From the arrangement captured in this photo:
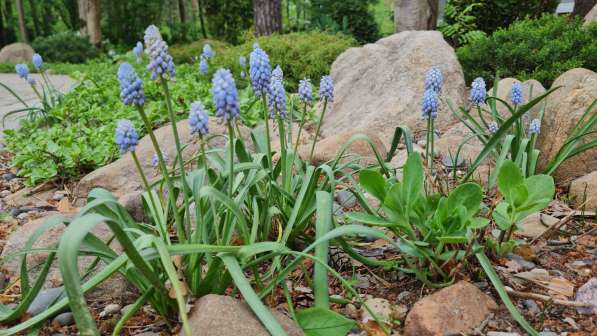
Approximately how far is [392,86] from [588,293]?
3364mm

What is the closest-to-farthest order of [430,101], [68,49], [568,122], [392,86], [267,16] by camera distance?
[430,101] → [568,122] → [392,86] → [267,16] → [68,49]

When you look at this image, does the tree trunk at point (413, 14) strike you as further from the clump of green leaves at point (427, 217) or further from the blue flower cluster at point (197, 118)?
the blue flower cluster at point (197, 118)

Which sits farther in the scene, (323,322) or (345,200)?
(345,200)

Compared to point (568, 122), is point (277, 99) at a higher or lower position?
higher

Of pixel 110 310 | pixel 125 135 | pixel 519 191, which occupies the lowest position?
pixel 110 310

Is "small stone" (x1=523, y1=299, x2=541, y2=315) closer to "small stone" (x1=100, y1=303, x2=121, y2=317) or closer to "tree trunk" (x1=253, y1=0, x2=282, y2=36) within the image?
"small stone" (x1=100, y1=303, x2=121, y2=317)

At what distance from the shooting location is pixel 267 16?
9367 millimetres

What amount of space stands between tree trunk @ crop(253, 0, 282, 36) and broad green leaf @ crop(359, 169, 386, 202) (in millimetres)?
7854

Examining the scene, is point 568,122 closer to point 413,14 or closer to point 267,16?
point 413,14

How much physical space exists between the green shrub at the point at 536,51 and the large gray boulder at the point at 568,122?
187 cm

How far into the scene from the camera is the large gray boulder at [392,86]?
15.4 feet

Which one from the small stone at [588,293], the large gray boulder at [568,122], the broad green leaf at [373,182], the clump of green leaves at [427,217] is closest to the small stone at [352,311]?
the clump of green leaves at [427,217]

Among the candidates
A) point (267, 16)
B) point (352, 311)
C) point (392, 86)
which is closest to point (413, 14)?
point (267, 16)

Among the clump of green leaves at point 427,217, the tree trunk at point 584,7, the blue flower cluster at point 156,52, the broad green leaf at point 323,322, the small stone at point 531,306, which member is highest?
the blue flower cluster at point 156,52
